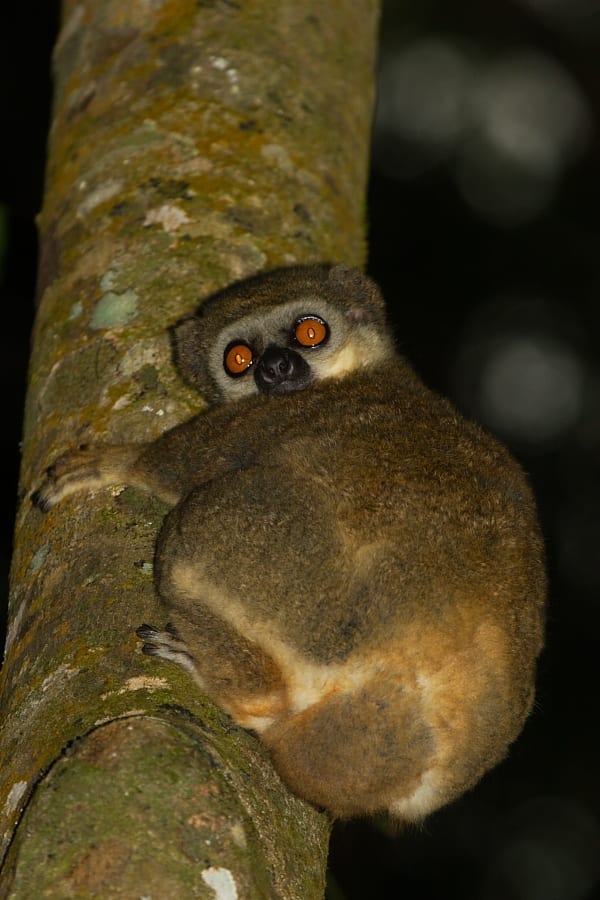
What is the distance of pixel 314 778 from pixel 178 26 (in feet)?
11.4

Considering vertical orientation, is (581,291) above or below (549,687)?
above

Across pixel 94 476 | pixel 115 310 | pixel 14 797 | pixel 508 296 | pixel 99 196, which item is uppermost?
pixel 99 196

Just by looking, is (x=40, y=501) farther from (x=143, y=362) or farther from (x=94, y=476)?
(x=143, y=362)

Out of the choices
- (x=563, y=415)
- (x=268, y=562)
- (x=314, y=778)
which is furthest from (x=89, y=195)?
(x=563, y=415)

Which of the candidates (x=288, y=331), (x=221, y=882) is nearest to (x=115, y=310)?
(x=288, y=331)

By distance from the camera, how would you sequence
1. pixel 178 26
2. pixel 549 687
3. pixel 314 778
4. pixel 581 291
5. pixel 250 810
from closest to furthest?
pixel 250 810, pixel 314 778, pixel 178 26, pixel 549 687, pixel 581 291

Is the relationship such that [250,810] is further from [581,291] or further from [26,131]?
[581,291]

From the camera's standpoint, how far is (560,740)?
1189cm

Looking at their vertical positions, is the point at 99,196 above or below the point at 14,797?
above

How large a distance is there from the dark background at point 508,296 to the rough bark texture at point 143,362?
6.42 m

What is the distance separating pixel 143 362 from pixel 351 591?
1.33m

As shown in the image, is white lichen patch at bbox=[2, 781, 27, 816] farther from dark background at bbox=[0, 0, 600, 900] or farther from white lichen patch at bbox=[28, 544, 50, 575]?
dark background at bbox=[0, 0, 600, 900]

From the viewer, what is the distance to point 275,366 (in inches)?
167

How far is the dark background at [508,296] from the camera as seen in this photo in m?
11.8
